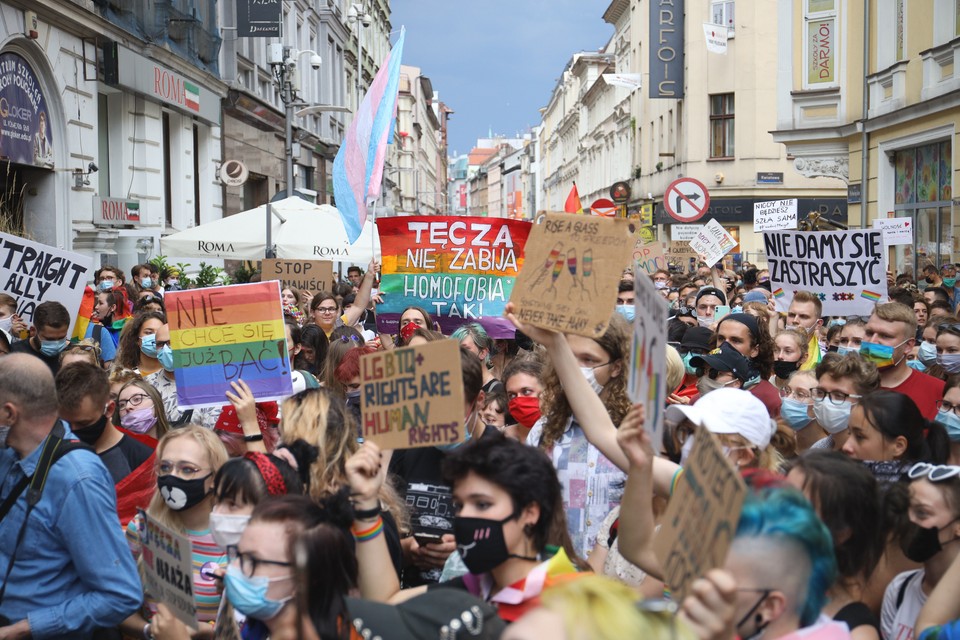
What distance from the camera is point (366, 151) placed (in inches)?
459

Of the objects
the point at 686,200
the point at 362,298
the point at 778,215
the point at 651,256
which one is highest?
the point at 686,200

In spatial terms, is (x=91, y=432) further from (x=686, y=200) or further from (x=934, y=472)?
(x=686, y=200)

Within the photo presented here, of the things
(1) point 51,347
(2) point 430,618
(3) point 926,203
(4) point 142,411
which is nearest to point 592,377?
(2) point 430,618

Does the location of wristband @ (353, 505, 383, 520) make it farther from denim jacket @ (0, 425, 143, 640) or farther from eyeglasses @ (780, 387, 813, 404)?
eyeglasses @ (780, 387, 813, 404)

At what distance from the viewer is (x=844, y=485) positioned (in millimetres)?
3203

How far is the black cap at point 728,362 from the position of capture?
6.32 metres

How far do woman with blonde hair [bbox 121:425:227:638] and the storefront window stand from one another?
48.7 feet

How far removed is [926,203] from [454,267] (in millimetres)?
12529

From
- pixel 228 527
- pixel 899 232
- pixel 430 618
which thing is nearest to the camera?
pixel 430 618

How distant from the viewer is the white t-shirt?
11.3 feet

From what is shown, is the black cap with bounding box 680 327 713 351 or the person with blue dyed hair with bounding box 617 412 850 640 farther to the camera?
the black cap with bounding box 680 327 713 351

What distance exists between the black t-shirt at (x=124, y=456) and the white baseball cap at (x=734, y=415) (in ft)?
8.69

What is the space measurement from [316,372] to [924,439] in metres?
4.84

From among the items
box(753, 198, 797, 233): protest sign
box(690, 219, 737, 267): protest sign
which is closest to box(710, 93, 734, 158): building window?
box(753, 198, 797, 233): protest sign
